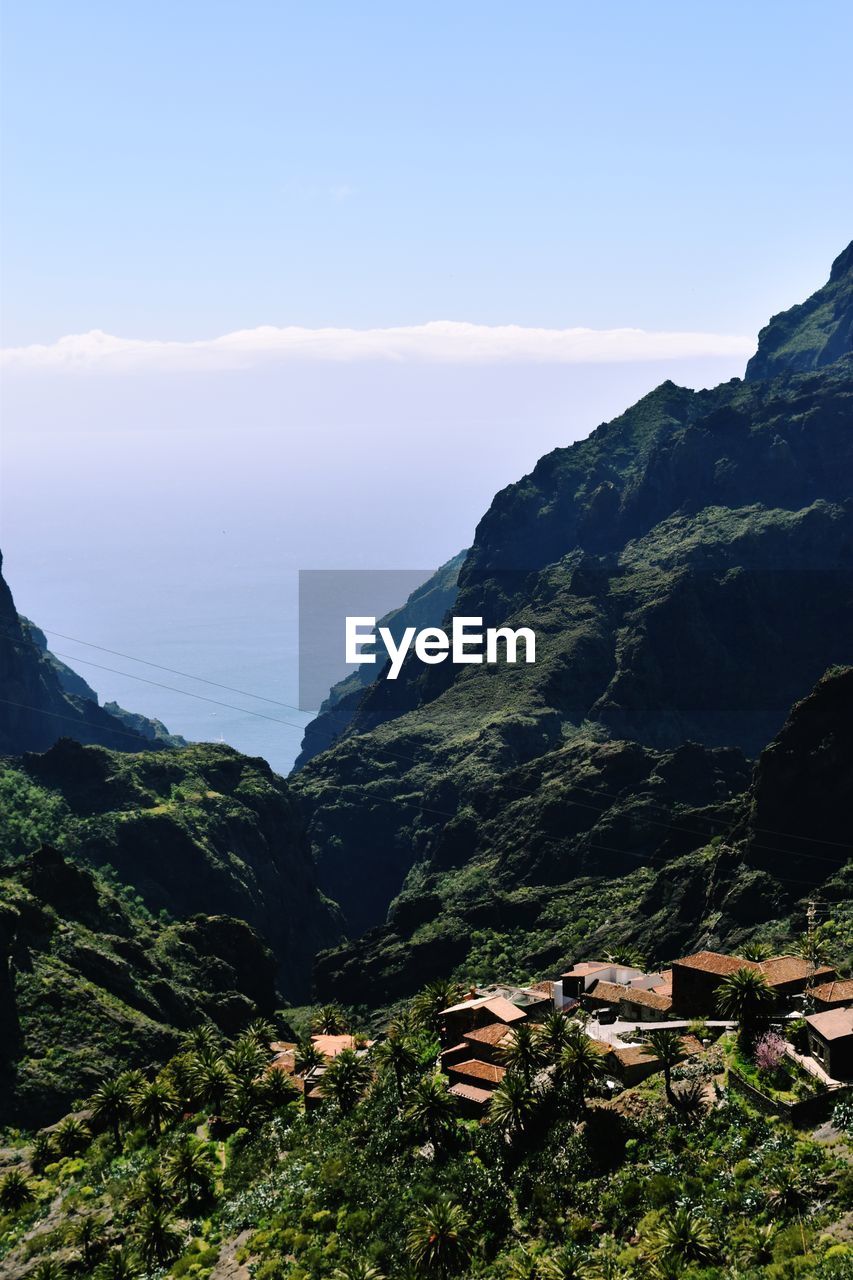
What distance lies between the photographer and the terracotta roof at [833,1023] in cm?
6344

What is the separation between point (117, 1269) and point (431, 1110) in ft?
57.6

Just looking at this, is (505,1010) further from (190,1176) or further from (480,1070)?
(190,1176)

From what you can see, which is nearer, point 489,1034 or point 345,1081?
point 345,1081

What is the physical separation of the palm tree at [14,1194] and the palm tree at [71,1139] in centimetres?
475

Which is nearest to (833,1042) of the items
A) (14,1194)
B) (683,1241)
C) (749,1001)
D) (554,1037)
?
(749,1001)

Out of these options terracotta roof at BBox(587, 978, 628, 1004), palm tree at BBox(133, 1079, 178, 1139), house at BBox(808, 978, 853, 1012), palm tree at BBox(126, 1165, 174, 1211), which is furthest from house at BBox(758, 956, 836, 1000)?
palm tree at BBox(133, 1079, 178, 1139)

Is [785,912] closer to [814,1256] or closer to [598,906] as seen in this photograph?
[598,906]

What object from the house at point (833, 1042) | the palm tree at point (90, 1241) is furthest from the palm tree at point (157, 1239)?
the house at point (833, 1042)

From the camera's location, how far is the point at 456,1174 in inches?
2660

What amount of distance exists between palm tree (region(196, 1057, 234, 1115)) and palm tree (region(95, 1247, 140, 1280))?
1432 cm

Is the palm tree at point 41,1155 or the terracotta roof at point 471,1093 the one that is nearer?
the terracotta roof at point 471,1093

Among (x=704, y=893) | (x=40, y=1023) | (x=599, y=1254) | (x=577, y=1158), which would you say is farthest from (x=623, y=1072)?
(x=704, y=893)

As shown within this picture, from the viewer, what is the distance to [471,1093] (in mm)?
74562

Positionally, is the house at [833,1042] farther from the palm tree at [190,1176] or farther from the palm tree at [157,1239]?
the palm tree at [157,1239]
